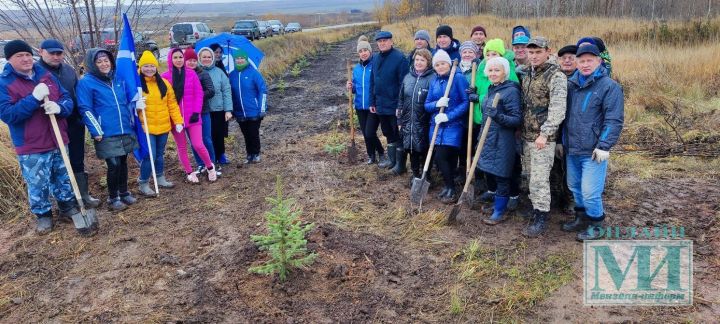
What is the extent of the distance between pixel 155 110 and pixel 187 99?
394mm

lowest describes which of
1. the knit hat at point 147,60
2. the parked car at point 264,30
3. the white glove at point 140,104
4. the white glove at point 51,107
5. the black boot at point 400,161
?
the black boot at point 400,161

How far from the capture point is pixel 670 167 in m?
5.40

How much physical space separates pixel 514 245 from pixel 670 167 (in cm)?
296

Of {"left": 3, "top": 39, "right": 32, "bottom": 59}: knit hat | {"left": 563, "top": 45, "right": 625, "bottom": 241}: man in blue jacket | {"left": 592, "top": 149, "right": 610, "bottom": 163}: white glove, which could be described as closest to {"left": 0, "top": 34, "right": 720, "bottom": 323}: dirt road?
{"left": 563, "top": 45, "right": 625, "bottom": 241}: man in blue jacket

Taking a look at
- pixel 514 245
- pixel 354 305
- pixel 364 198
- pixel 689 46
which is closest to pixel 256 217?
pixel 364 198

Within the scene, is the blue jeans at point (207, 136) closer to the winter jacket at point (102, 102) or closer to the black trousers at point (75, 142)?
the winter jacket at point (102, 102)

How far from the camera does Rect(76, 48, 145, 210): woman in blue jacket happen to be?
4.39 meters

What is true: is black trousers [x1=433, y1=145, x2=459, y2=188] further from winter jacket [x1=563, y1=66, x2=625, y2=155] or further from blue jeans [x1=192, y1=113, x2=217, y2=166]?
blue jeans [x1=192, y1=113, x2=217, y2=166]

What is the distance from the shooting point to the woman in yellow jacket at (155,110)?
490 cm

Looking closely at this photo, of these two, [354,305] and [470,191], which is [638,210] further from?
[354,305]

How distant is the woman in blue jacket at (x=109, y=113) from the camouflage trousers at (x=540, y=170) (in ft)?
13.1

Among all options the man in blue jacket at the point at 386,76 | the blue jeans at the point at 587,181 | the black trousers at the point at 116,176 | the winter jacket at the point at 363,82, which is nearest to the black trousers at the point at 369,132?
the winter jacket at the point at 363,82

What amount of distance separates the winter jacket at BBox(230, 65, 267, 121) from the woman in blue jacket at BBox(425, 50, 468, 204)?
7.81 ft

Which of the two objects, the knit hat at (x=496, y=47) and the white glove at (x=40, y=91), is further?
the knit hat at (x=496, y=47)
